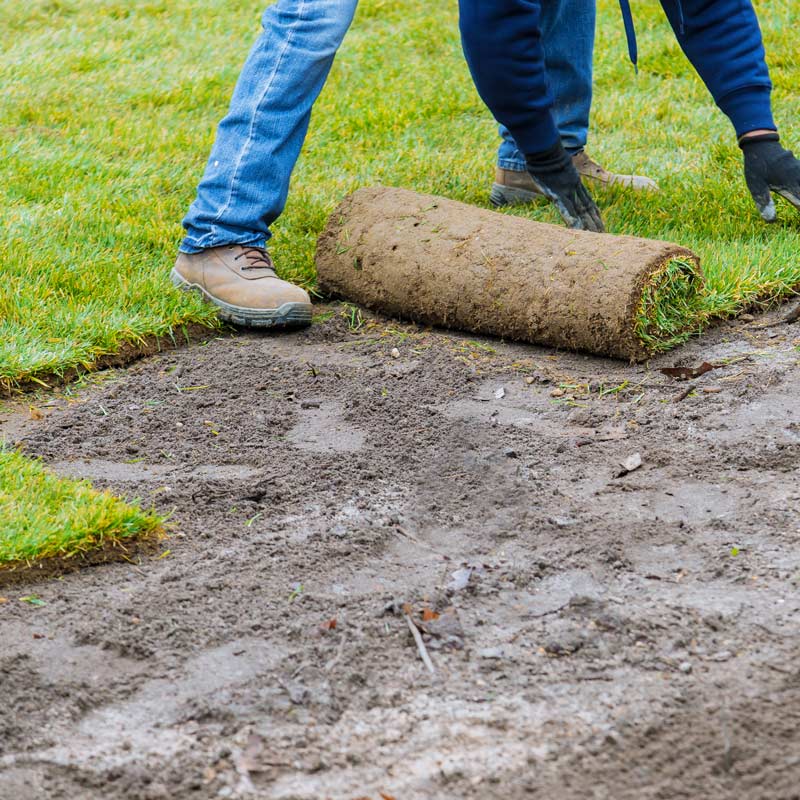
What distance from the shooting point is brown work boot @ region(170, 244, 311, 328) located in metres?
3.71

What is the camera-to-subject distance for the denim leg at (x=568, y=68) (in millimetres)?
4777

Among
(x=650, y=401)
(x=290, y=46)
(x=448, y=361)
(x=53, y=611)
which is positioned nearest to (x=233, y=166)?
(x=290, y=46)

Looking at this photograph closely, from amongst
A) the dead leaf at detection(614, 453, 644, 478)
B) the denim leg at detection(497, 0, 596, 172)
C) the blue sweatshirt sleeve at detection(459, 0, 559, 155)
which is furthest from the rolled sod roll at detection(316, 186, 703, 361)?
the denim leg at detection(497, 0, 596, 172)

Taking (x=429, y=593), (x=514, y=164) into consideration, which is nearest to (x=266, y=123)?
(x=514, y=164)

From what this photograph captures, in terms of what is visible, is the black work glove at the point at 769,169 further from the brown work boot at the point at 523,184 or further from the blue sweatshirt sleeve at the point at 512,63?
the blue sweatshirt sleeve at the point at 512,63

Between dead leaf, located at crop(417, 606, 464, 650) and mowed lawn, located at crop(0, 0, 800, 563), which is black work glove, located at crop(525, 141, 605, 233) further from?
dead leaf, located at crop(417, 606, 464, 650)

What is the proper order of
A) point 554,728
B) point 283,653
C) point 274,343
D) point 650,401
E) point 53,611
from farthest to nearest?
point 274,343, point 650,401, point 53,611, point 283,653, point 554,728

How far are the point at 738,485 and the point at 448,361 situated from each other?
1118 mm

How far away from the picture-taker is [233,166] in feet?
12.4

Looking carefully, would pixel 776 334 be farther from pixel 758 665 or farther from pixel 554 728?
pixel 554 728

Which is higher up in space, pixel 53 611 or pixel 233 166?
pixel 233 166

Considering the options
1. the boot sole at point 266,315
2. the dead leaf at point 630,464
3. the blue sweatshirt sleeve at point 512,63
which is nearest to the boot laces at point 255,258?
the boot sole at point 266,315

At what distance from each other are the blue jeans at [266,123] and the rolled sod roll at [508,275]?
0.33m

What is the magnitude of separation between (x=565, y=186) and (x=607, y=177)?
3.13 feet
